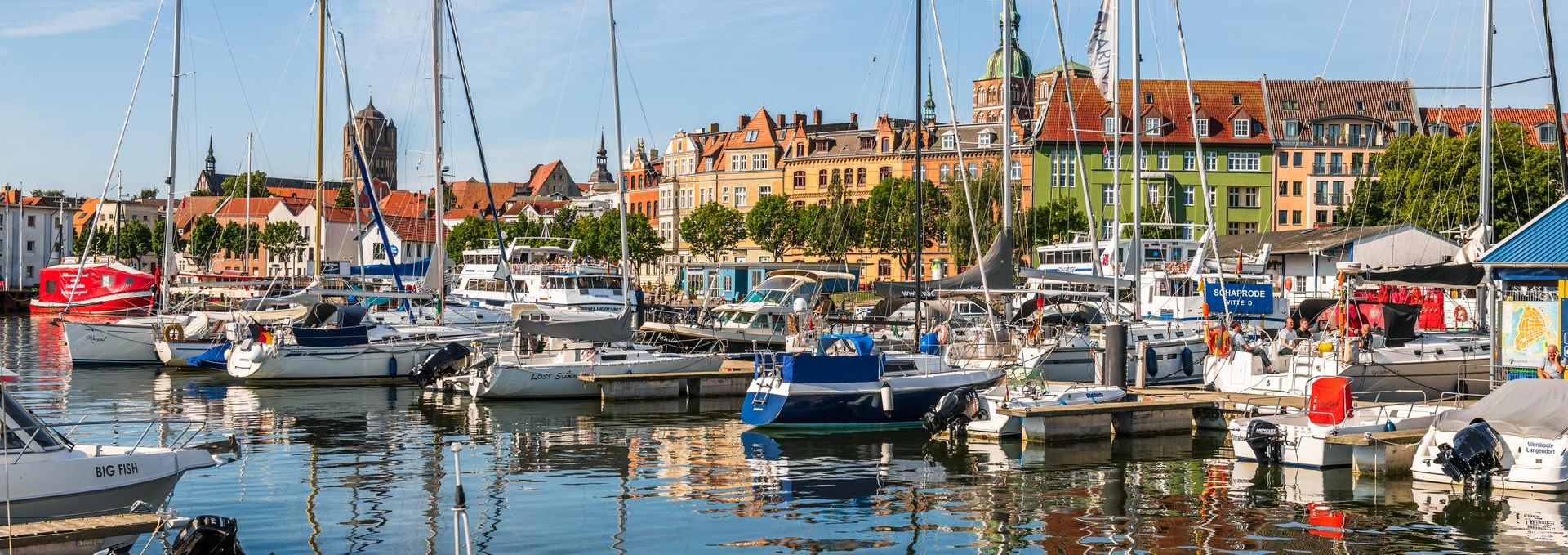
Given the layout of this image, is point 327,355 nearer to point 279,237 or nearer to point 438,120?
point 438,120

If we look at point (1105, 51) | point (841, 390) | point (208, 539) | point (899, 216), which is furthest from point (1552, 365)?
point (899, 216)

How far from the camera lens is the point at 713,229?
105 m

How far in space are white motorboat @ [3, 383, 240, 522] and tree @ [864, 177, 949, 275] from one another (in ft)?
249

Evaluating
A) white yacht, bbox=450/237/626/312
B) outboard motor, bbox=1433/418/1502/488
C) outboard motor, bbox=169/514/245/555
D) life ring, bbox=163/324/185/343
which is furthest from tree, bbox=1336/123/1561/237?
outboard motor, bbox=169/514/245/555

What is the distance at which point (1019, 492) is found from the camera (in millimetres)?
22984

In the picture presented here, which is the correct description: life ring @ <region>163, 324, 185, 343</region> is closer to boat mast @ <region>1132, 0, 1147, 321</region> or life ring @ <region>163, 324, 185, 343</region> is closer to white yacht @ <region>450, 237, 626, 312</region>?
white yacht @ <region>450, 237, 626, 312</region>

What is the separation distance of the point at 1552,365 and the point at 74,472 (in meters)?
24.0

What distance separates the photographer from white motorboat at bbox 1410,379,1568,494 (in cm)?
2195

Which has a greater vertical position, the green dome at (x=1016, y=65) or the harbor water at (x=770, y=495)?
the green dome at (x=1016, y=65)

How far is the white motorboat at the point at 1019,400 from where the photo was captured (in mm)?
28766

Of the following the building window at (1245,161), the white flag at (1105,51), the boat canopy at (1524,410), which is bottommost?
the boat canopy at (1524,410)

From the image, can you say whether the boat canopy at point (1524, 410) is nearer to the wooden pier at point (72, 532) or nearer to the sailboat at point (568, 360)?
the wooden pier at point (72, 532)

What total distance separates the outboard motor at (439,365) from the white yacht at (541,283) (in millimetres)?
11658

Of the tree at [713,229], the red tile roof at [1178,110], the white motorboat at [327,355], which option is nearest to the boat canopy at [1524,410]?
the white motorboat at [327,355]
